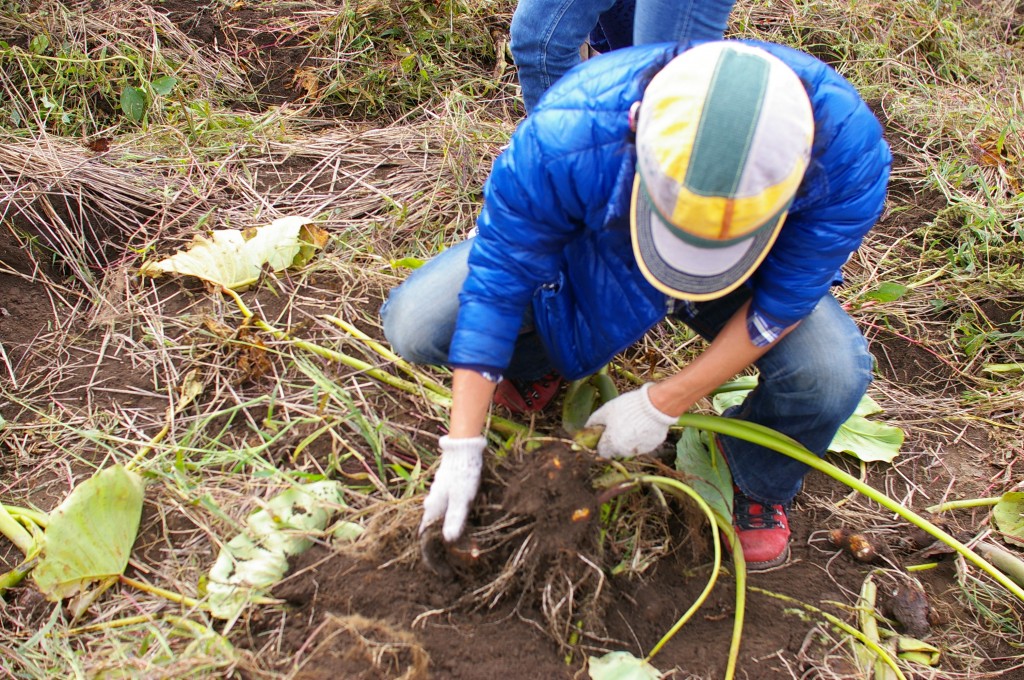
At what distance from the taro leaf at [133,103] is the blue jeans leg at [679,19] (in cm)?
178

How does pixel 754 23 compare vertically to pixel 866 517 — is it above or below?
above

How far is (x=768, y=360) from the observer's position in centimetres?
161

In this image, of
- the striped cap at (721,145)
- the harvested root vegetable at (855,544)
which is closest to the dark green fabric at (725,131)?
the striped cap at (721,145)

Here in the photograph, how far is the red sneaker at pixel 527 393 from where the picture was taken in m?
1.82

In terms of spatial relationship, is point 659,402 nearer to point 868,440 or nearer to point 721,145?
point 721,145

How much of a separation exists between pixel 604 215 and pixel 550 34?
2.64 ft

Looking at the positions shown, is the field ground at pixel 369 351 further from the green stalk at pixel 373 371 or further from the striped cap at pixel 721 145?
the striped cap at pixel 721 145

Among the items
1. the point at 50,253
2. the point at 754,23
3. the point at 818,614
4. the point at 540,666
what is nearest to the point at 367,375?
the point at 540,666

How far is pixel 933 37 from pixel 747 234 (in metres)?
2.77

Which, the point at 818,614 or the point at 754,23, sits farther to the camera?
the point at 754,23

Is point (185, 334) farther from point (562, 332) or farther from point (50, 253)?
point (562, 332)

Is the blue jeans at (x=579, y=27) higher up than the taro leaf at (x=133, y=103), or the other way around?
the blue jeans at (x=579, y=27)

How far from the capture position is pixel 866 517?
1.85 metres

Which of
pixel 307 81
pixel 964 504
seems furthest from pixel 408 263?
pixel 964 504
